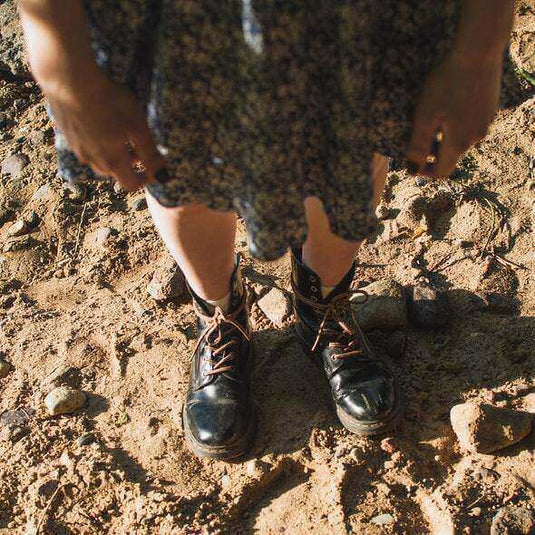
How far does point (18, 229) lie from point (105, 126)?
1.48m

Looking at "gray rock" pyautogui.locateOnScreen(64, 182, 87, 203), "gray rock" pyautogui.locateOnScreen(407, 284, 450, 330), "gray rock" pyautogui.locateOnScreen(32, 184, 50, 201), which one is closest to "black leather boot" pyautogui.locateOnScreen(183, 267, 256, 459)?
"gray rock" pyautogui.locateOnScreen(407, 284, 450, 330)

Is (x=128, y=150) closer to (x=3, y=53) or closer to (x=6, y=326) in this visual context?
(x=6, y=326)

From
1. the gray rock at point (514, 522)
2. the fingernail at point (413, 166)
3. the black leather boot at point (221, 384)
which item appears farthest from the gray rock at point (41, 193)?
the gray rock at point (514, 522)

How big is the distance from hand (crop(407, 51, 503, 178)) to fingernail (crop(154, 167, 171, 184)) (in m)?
0.48

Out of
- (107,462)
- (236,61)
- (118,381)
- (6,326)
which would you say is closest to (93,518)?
(107,462)

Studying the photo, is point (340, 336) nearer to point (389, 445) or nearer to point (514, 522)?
point (389, 445)

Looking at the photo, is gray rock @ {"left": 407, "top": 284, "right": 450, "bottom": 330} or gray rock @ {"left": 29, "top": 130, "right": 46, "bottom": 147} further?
gray rock @ {"left": 29, "top": 130, "right": 46, "bottom": 147}

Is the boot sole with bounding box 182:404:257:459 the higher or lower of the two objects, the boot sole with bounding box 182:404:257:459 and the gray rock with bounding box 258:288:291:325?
the higher

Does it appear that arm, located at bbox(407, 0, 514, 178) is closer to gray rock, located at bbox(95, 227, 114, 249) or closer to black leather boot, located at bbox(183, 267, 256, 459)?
black leather boot, located at bbox(183, 267, 256, 459)

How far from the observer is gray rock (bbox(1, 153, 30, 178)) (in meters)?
2.79

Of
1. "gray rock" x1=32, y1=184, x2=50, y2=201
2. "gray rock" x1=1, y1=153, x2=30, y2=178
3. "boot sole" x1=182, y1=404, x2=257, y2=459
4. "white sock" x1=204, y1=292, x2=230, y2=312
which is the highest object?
"white sock" x1=204, y1=292, x2=230, y2=312

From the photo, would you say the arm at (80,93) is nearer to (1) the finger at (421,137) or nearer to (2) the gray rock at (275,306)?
(1) the finger at (421,137)

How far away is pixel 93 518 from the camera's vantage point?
5.62 ft

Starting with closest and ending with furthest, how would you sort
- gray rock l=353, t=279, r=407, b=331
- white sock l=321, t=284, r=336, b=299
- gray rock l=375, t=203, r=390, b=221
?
white sock l=321, t=284, r=336, b=299, gray rock l=353, t=279, r=407, b=331, gray rock l=375, t=203, r=390, b=221
